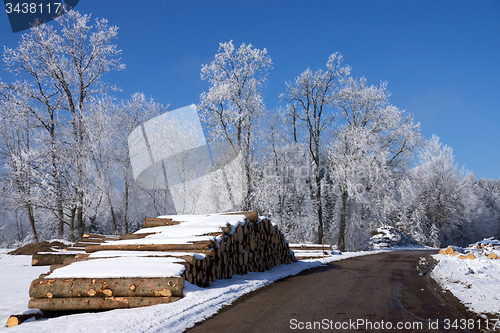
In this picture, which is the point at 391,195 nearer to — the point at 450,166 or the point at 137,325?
the point at 450,166

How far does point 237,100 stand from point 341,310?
17648 millimetres

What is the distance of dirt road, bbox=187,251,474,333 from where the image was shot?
444 cm

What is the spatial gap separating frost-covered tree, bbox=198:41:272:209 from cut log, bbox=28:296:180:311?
16260mm

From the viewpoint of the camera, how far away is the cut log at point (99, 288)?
5.46 metres

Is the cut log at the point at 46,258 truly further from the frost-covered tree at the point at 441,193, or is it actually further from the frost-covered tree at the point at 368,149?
the frost-covered tree at the point at 441,193

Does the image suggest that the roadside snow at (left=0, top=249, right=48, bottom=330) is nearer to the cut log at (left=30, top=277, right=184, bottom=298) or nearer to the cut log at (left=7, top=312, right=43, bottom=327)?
the cut log at (left=7, top=312, right=43, bottom=327)

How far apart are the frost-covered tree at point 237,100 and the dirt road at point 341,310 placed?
48.2 feet

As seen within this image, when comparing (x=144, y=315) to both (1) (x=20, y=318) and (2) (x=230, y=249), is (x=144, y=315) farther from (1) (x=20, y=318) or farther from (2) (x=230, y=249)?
(2) (x=230, y=249)

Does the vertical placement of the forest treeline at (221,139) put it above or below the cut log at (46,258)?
above

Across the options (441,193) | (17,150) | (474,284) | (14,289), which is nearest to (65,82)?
(17,150)

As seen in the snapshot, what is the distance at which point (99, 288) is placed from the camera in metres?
5.46

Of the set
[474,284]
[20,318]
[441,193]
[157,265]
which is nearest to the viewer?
[20,318]

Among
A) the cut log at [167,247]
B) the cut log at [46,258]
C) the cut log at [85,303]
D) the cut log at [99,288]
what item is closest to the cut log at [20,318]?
the cut log at [85,303]

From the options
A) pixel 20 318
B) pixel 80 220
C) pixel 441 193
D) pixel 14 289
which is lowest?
pixel 14 289
